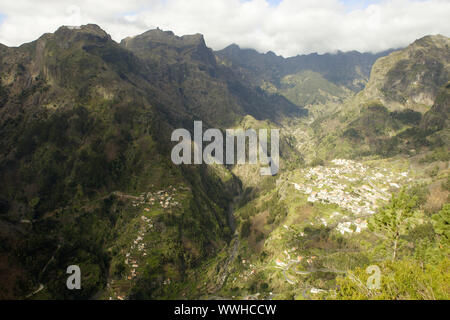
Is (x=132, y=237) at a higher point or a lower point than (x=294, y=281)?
higher

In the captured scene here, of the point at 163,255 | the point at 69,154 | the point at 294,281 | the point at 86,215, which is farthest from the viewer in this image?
the point at 69,154

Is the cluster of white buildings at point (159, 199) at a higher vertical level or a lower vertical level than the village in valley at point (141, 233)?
higher

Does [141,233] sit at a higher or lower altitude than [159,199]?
lower

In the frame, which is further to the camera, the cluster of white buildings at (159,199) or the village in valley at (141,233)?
the cluster of white buildings at (159,199)

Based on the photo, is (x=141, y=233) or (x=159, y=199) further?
(x=159, y=199)

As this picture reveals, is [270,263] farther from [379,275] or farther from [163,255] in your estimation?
[379,275]

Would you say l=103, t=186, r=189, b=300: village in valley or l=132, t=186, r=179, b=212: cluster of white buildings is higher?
l=132, t=186, r=179, b=212: cluster of white buildings

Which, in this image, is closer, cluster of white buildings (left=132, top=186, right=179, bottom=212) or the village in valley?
the village in valley

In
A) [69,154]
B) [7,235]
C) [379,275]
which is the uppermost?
[69,154]
